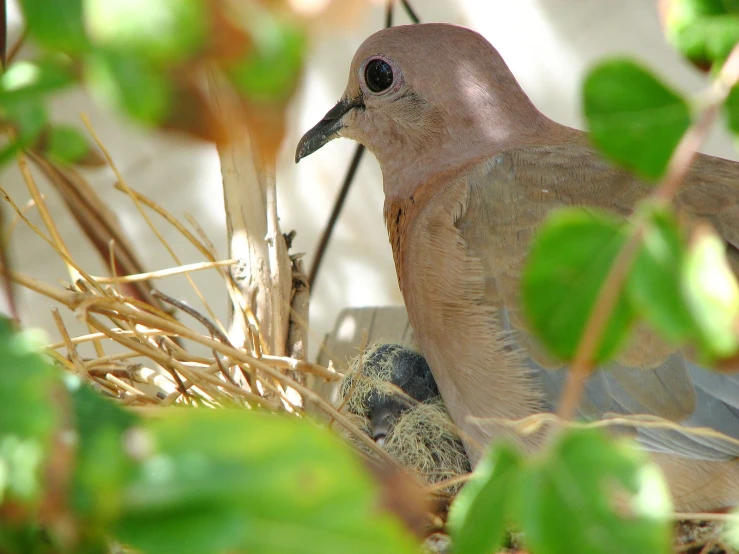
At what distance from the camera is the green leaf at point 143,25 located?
1.04ft

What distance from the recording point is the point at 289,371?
1.39 m

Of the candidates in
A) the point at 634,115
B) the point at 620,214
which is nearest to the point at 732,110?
the point at 634,115

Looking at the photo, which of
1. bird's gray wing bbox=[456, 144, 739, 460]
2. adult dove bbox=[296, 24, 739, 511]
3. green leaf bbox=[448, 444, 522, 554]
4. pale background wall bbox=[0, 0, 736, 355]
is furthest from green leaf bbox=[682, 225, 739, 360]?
pale background wall bbox=[0, 0, 736, 355]

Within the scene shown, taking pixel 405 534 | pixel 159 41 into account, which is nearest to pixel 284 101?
pixel 159 41

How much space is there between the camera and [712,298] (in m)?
0.33

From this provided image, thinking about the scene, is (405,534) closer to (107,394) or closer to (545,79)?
(107,394)

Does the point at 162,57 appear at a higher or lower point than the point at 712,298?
higher

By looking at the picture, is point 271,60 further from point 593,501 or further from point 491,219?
point 491,219

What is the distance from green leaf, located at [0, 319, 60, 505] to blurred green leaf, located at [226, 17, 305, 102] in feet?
0.48

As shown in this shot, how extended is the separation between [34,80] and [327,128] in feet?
3.81

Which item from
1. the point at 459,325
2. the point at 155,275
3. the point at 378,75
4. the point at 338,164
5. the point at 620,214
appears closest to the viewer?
the point at 620,214

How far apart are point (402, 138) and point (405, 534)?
46.1 inches

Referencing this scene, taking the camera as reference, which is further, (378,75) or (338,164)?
(338,164)

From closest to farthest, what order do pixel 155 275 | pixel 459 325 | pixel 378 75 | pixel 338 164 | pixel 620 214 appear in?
pixel 620 214 < pixel 459 325 < pixel 155 275 < pixel 378 75 < pixel 338 164
